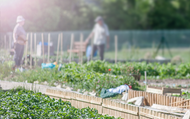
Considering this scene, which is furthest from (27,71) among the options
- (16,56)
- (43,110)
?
(43,110)

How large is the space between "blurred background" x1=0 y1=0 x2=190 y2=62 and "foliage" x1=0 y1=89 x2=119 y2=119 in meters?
8.54

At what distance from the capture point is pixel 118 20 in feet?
94.6

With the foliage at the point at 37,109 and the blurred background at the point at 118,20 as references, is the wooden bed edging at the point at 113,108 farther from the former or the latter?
the blurred background at the point at 118,20

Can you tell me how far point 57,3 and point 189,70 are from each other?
15977 millimetres

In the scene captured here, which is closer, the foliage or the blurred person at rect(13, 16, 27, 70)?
the foliage

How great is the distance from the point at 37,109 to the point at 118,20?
984 inches

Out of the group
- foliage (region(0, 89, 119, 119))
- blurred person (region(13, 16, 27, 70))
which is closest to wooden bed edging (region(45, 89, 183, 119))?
foliage (region(0, 89, 119, 119))

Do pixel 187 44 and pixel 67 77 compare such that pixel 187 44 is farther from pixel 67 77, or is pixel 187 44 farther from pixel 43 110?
pixel 43 110

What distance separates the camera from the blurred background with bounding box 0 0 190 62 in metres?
17.0

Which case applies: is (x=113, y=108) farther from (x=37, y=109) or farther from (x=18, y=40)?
(x=18, y=40)

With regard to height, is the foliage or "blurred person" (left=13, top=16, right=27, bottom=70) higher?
"blurred person" (left=13, top=16, right=27, bottom=70)

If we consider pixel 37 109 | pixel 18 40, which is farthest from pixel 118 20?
pixel 37 109

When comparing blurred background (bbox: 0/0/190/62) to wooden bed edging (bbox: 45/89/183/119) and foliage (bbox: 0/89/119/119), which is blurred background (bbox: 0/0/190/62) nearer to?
wooden bed edging (bbox: 45/89/183/119)

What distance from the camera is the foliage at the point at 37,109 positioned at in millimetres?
4199
